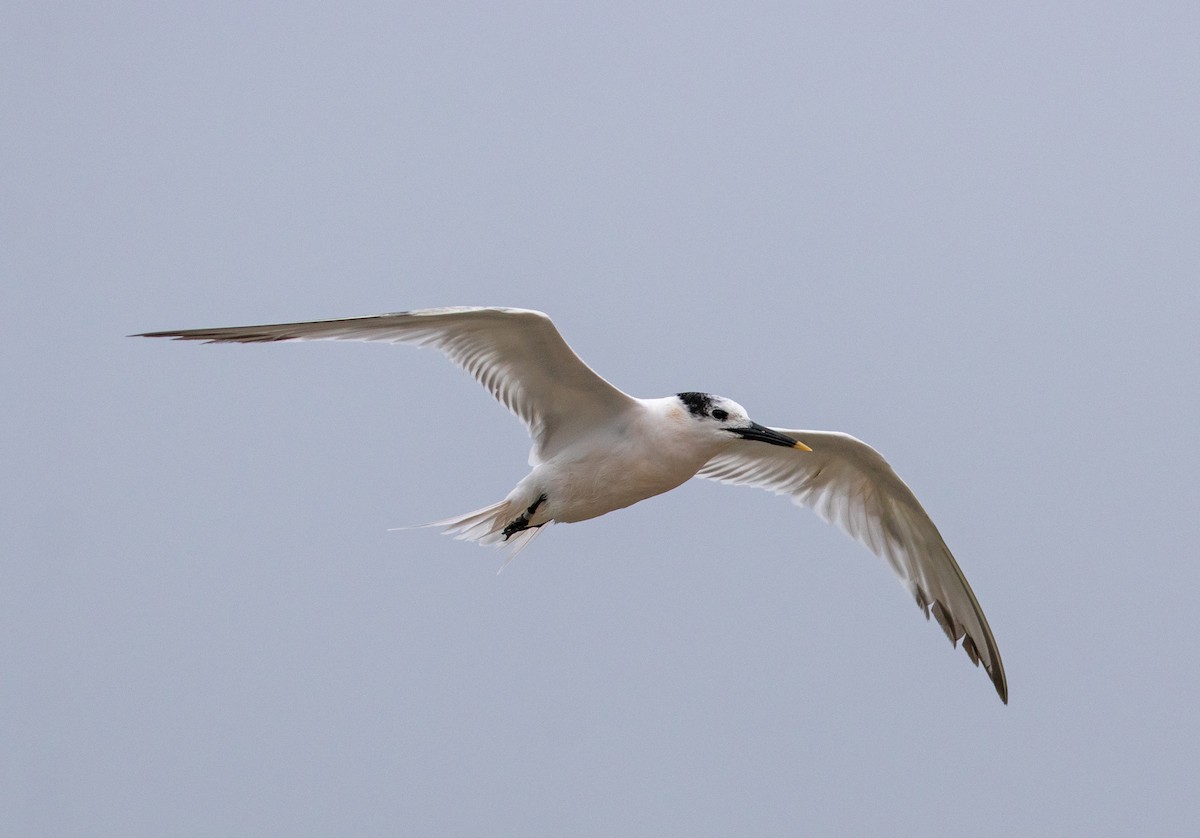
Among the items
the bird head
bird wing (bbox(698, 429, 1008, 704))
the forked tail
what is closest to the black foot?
the forked tail

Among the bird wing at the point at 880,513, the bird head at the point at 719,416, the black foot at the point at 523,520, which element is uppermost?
the bird head at the point at 719,416

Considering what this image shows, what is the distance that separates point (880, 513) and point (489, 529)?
93.5 inches

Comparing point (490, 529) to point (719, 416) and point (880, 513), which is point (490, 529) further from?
point (880, 513)

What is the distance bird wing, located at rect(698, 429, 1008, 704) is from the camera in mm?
7828

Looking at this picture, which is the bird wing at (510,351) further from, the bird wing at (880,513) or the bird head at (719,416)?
the bird wing at (880,513)

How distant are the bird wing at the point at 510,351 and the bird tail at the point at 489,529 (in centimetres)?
36

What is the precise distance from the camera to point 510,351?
6.62 m

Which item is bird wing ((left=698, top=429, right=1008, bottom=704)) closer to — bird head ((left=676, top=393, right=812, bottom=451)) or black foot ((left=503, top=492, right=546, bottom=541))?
bird head ((left=676, top=393, right=812, bottom=451))

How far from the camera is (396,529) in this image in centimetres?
635

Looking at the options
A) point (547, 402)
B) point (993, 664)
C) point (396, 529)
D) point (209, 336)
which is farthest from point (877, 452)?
point (209, 336)

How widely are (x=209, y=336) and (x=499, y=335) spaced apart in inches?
52.2

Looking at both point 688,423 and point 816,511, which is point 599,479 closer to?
point 688,423

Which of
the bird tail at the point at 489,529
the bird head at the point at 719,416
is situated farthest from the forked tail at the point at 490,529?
the bird head at the point at 719,416

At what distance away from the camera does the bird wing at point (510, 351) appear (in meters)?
5.98
